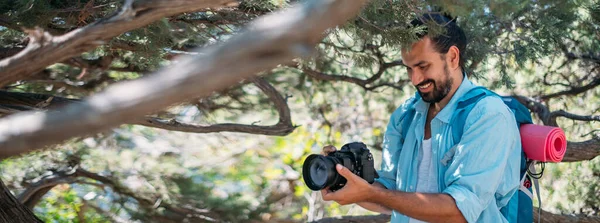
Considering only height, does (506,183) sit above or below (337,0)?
below

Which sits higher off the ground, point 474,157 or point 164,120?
point 474,157

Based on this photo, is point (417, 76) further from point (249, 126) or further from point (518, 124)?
point (249, 126)

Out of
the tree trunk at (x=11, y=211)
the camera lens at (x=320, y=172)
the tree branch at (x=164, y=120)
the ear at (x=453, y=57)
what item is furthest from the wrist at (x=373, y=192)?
the tree trunk at (x=11, y=211)

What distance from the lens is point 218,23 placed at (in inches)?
105

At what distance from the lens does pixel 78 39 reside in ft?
5.21

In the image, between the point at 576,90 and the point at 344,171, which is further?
the point at 576,90

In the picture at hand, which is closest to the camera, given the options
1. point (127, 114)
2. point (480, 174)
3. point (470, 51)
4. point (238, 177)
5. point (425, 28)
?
point (127, 114)

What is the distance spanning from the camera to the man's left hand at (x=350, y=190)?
234 centimetres

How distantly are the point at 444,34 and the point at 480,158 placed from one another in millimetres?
409

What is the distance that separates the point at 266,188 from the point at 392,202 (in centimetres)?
386

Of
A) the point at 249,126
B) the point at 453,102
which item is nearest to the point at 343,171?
the point at 453,102

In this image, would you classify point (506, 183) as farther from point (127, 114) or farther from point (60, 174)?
point (60, 174)

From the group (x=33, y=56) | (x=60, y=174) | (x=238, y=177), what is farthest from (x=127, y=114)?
(x=238, y=177)

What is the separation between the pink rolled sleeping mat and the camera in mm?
2471
